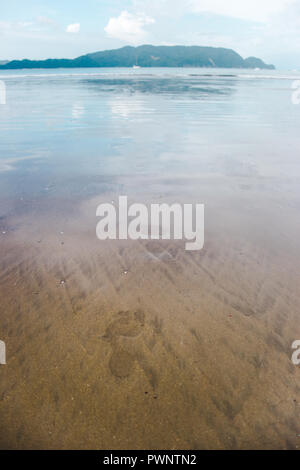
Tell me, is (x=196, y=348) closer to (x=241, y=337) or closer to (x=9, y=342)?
(x=241, y=337)

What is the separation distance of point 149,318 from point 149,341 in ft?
1.24

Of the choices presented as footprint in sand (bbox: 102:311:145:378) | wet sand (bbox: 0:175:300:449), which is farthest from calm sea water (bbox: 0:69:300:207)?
footprint in sand (bbox: 102:311:145:378)

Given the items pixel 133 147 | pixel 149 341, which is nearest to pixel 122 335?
pixel 149 341

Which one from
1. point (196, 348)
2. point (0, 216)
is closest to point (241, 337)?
point (196, 348)

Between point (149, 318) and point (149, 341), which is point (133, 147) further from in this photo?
point (149, 341)

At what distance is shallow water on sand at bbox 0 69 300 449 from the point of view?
266cm

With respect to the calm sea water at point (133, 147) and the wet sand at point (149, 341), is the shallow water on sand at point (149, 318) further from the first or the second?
the calm sea water at point (133, 147)

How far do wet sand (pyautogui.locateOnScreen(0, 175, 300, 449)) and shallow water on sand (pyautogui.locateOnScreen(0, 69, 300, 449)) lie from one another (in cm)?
1

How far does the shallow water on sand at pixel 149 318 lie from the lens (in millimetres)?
2660

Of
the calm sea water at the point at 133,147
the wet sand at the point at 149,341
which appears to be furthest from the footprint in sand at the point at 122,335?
the calm sea water at the point at 133,147

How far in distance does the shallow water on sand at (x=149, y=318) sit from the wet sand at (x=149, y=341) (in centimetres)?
1

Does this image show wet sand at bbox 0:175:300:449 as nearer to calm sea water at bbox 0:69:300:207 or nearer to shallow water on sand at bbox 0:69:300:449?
shallow water on sand at bbox 0:69:300:449

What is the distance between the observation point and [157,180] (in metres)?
8.45
